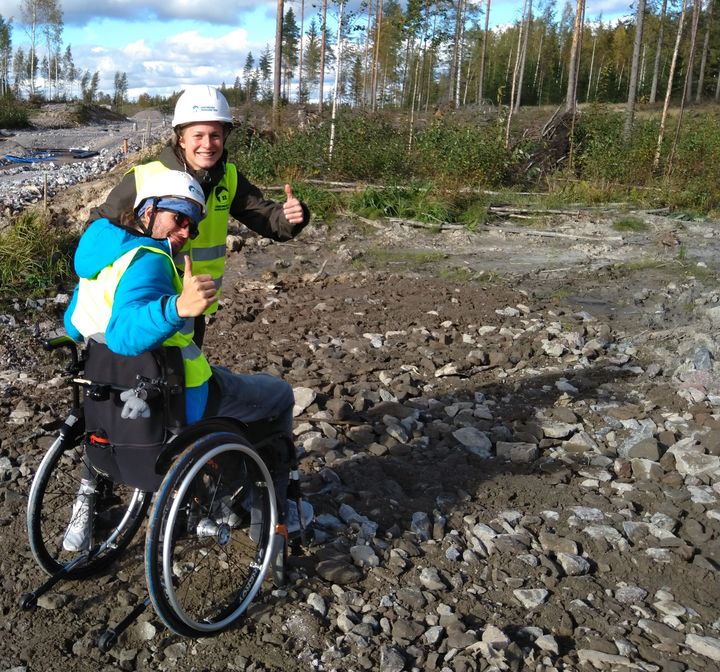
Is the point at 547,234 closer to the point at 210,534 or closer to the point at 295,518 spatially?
the point at 295,518

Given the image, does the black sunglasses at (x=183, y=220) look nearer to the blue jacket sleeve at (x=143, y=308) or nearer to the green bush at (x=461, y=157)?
the blue jacket sleeve at (x=143, y=308)

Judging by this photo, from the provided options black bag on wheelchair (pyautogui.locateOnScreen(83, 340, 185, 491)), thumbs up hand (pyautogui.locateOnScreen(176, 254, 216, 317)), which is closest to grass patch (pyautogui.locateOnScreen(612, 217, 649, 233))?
black bag on wheelchair (pyautogui.locateOnScreen(83, 340, 185, 491))

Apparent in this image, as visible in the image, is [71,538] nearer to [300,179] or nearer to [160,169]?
[160,169]

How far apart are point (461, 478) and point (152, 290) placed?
8.23ft

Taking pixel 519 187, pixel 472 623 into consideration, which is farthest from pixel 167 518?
pixel 519 187

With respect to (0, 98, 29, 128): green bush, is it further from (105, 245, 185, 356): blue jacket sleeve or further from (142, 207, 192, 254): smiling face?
(105, 245, 185, 356): blue jacket sleeve

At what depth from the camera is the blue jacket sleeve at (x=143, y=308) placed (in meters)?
2.62

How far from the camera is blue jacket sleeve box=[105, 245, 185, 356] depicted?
8.60ft

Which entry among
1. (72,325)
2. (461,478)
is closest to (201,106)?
(72,325)

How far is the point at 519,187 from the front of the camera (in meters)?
15.8

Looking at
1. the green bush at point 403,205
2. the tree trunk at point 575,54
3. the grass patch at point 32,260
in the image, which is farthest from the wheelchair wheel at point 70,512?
the tree trunk at point 575,54

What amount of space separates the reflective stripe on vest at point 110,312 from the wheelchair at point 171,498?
0.07 meters

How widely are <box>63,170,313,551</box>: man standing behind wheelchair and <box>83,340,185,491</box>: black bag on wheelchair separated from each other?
5 cm

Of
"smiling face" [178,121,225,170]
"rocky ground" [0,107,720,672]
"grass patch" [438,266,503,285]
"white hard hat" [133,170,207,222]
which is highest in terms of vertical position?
"smiling face" [178,121,225,170]
